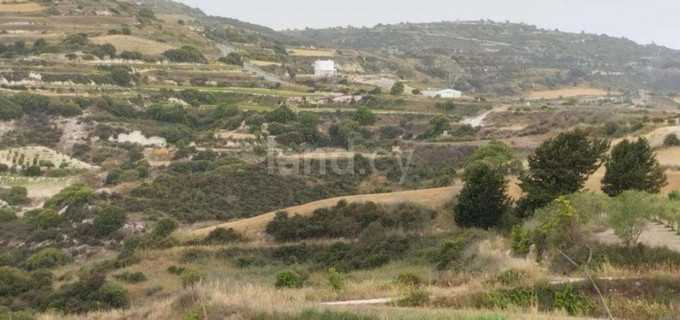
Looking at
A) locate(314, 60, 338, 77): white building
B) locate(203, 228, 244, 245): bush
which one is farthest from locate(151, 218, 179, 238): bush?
locate(314, 60, 338, 77): white building

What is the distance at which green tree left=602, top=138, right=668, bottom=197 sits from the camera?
18.6 metres

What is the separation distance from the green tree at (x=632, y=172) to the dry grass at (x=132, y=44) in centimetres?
5444

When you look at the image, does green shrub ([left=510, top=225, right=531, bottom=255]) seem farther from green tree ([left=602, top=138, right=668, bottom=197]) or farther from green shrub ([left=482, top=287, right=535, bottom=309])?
green shrub ([left=482, top=287, right=535, bottom=309])

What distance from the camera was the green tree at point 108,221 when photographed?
2841cm

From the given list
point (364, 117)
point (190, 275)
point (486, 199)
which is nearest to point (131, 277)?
point (190, 275)

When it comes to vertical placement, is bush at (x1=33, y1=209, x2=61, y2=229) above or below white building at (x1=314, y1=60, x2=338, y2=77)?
below

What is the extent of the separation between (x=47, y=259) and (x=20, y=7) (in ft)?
190

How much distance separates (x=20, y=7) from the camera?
74.2 m

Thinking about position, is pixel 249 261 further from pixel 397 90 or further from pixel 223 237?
pixel 397 90

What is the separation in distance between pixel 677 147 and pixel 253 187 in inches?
732

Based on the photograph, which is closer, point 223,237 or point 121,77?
point 223,237

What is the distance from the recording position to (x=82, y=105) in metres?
51.9

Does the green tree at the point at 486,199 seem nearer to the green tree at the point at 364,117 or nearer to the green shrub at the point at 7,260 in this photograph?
the green shrub at the point at 7,260

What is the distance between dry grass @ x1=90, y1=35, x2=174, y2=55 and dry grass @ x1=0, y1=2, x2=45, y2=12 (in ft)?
36.1
